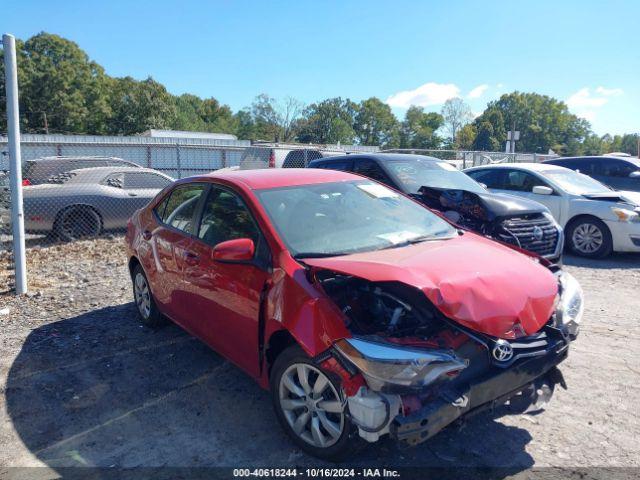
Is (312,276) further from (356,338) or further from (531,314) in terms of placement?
(531,314)

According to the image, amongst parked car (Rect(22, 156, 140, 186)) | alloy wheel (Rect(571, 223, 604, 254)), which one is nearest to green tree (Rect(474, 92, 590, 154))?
alloy wheel (Rect(571, 223, 604, 254))

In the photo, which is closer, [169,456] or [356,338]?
[356,338]

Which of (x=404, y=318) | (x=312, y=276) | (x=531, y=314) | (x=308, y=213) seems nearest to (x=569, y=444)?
(x=531, y=314)

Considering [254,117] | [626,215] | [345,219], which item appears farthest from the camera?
[254,117]

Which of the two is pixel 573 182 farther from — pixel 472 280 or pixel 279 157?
pixel 279 157

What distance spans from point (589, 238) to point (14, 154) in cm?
864

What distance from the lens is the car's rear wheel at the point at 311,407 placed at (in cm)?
265

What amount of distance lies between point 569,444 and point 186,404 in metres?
2.58

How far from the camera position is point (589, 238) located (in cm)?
830

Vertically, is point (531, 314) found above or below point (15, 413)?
above

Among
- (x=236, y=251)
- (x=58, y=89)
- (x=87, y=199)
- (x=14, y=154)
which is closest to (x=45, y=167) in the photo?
(x=87, y=199)

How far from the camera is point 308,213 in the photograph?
11.6ft

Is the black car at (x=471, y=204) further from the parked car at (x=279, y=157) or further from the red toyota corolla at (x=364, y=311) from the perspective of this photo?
the parked car at (x=279, y=157)

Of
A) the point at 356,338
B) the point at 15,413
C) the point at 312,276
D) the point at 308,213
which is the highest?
the point at 308,213
